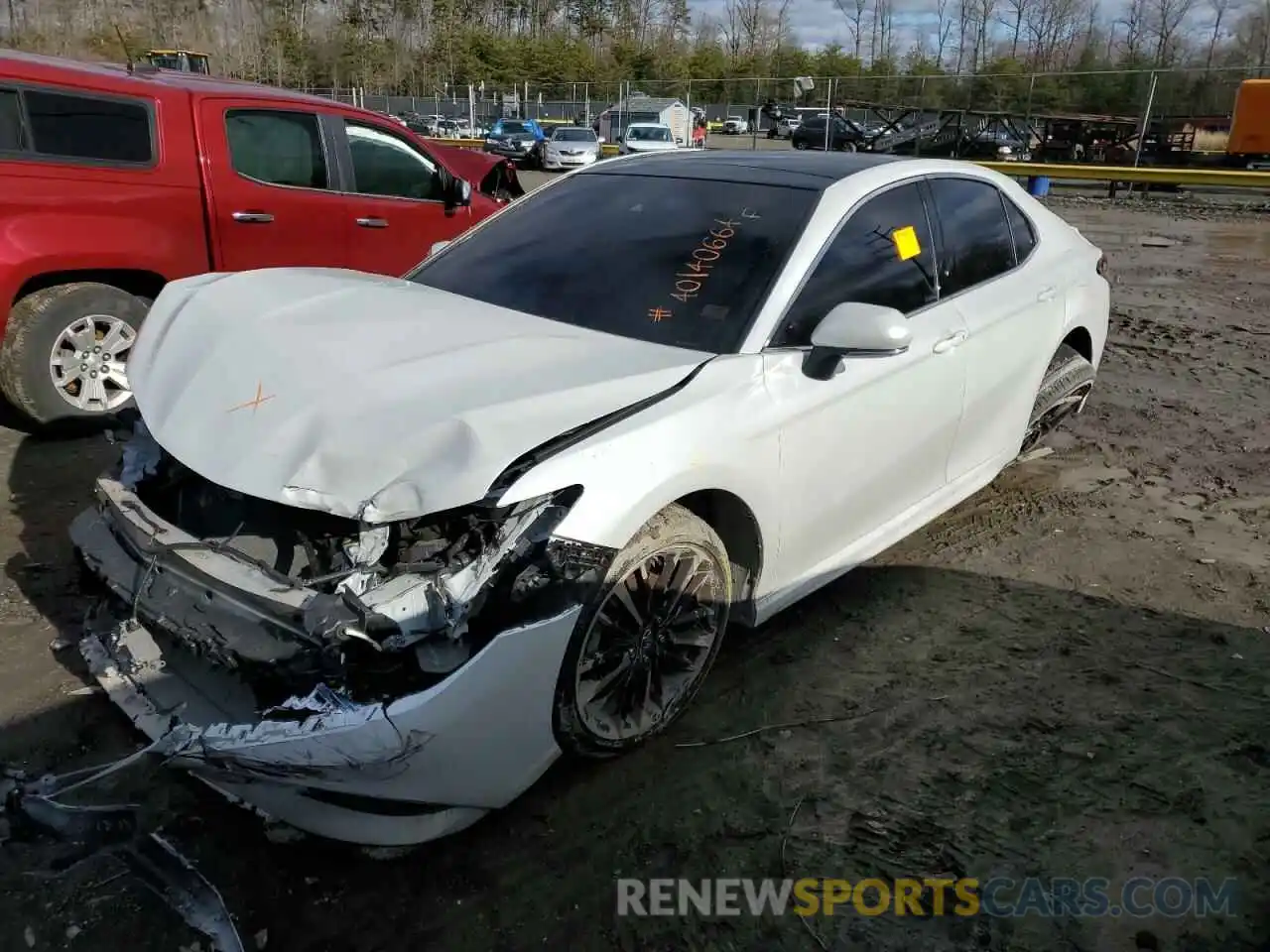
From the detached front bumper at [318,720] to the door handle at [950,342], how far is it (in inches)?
75.3

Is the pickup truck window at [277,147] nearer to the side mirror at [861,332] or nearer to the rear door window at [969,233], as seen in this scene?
the rear door window at [969,233]

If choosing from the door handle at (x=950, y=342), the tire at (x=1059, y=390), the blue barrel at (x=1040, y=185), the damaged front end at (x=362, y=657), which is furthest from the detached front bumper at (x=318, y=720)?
the blue barrel at (x=1040, y=185)

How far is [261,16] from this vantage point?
66.1 metres

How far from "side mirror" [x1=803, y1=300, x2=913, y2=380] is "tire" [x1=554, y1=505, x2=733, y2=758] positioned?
680 millimetres

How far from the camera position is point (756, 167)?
372 cm

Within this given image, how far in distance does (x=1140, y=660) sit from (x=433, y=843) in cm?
251

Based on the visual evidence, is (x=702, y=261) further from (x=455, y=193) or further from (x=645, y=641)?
(x=455, y=193)

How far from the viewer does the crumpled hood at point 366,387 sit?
2326 mm

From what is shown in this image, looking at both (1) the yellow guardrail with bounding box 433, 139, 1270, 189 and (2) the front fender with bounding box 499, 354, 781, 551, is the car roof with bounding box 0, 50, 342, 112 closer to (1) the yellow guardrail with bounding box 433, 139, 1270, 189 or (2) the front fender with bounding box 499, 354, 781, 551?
(2) the front fender with bounding box 499, 354, 781, 551

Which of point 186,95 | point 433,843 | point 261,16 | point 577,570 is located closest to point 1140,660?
point 577,570

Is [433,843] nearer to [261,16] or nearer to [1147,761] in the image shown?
[1147,761]

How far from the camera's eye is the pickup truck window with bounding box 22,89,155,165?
504 cm

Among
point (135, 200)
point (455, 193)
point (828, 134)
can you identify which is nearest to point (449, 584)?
point (135, 200)

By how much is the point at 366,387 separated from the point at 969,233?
8.68 ft
